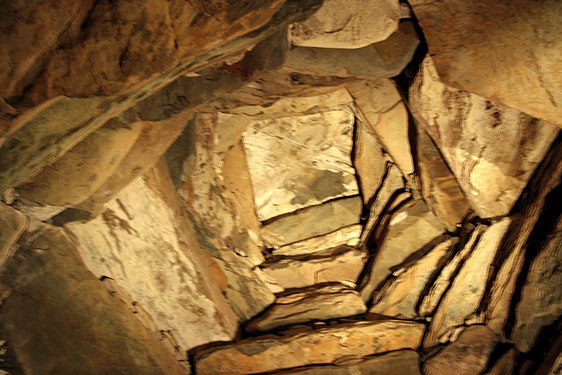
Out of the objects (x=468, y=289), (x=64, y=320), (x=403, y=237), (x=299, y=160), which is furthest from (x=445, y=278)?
(x=64, y=320)

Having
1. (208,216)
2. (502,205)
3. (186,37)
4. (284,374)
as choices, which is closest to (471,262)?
(502,205)

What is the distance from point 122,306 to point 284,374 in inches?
34.3

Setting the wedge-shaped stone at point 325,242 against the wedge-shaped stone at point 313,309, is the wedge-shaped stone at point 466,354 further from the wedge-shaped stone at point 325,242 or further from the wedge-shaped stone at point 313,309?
the wedge-shaped stone at point 325,242

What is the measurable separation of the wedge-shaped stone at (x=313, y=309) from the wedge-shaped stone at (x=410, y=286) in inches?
4.7

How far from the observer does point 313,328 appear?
2.55 m

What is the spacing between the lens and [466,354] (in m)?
2.37

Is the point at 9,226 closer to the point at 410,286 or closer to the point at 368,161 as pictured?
the point at 368,161

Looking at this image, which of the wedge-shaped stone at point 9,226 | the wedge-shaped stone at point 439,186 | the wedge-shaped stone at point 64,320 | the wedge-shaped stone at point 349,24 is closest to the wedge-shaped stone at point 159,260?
the wedge-shaped stone at point 64,320

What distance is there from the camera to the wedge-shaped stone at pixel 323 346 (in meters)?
2.48

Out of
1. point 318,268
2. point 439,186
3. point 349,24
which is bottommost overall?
point 318,268

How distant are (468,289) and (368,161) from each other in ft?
2.59

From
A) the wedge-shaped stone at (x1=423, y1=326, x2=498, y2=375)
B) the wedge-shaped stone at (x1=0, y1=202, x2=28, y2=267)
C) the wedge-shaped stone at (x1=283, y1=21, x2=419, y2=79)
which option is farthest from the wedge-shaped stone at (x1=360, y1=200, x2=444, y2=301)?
the wedge-shaped stone at (x1=0, y1=202, x2=28, y2=267)

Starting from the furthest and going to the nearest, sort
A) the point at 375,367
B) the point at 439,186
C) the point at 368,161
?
the point at 368,161, the point at 375,367, the point at 439,186

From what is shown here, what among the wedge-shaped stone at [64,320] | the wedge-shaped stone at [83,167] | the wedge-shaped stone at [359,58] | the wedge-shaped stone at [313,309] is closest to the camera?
the wedge-shaped stone at [83,167]
